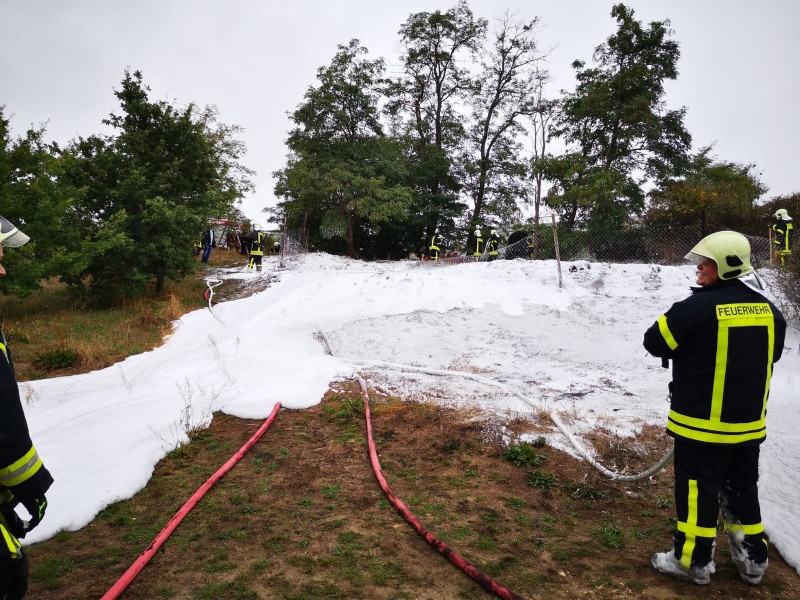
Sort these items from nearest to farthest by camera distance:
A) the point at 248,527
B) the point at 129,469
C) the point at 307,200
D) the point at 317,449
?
the point at 248,527
the point at 129,469
the point at 317,449
the point at 307,200

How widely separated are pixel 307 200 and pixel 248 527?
61.3 ft

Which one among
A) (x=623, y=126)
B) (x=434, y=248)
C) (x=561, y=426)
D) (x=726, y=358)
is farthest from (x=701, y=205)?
(x=726, y=358)

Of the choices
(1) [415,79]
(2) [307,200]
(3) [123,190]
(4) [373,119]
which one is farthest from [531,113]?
(3) [123,190]

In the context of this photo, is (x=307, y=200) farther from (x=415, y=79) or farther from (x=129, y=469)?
(x=129, y=469)

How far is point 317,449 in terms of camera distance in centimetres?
462

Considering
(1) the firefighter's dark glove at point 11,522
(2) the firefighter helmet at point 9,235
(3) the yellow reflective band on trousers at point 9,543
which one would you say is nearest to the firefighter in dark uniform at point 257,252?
(2) the firefighter helmet at point 9,235

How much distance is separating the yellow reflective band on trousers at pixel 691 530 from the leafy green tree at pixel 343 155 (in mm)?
17972

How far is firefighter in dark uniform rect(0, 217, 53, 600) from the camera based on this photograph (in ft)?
5.41

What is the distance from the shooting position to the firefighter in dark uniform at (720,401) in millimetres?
2461

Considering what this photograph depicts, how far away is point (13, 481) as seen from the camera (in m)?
1.72

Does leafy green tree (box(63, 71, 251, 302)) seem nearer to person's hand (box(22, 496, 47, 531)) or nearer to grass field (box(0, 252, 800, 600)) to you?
grass field (box(0, 252, 800, 600))

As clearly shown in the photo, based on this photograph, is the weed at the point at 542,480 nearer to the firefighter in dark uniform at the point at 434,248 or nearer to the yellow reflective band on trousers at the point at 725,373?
the yellow reflective band on trousers at the point at 725,373

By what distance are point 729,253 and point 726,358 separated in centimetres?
57

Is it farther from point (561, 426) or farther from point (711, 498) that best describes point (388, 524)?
point (561, 426)
